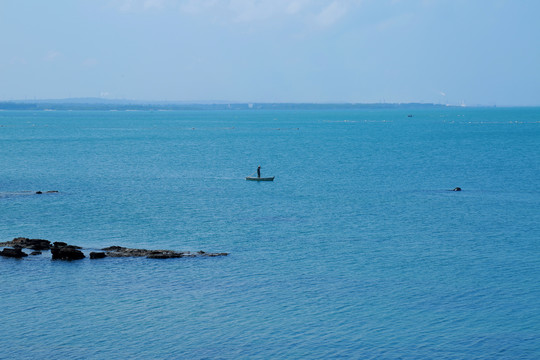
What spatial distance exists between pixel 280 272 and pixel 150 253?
10.2 m

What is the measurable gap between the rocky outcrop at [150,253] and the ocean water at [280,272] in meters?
1.14

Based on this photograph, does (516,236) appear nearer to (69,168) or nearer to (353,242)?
(353,242)

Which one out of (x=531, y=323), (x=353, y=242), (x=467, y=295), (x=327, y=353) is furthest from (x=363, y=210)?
(x=327, y=353)

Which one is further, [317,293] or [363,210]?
[363,210]

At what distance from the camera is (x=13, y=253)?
51031 mm

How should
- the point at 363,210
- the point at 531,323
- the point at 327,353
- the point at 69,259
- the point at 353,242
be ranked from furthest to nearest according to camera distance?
the point at 363,210, the point at 353,242, the point at 69,259, the point at 531,323, the point at 327,353

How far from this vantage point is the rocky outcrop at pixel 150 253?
51188 mm

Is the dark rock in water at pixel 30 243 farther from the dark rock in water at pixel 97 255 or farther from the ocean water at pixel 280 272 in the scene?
the dark rock in water at pixel 97 255

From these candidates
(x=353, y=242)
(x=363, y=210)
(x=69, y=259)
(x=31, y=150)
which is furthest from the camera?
(x=31, y=150)

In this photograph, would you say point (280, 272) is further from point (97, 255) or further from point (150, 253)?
point (97, 255)

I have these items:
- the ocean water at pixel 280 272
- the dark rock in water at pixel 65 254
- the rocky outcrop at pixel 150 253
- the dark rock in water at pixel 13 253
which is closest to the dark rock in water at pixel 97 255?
the rocky outcrop at pixel 150 253

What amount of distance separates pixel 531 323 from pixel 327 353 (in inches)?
466

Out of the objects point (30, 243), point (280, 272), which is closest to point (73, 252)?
point (30, 243)

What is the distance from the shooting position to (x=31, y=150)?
166375mm
